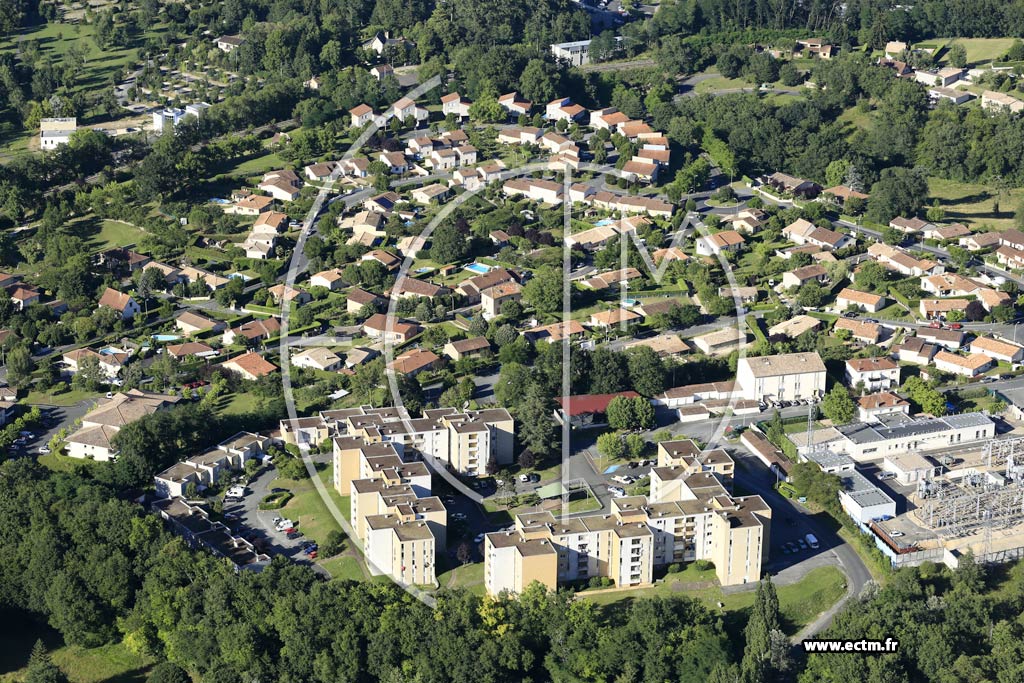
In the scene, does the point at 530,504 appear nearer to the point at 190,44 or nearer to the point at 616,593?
the point at 616,593

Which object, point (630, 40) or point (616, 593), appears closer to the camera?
point (616, 593)

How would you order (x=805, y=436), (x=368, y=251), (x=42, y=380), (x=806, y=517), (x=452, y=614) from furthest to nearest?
1. (x=368, y=251)
2. (x=42, y=380)
3. (x=805, y=436)
4. (x=806, y=517)
5. (x=452, y=614)

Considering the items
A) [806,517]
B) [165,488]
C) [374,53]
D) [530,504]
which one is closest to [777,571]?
[806,517]

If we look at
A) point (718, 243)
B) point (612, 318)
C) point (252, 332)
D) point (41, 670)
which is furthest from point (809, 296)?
point (41, 670)

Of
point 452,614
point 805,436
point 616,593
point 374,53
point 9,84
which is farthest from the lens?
point 374,53

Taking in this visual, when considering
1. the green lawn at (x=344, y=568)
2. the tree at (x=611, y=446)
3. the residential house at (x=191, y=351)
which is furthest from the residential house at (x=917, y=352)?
the residential house at (x=191, y=351)

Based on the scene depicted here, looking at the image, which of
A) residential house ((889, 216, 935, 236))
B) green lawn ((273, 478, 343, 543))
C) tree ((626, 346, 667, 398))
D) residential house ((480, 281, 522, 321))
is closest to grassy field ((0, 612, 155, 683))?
green lawn ((273, 478, 343, 543))
